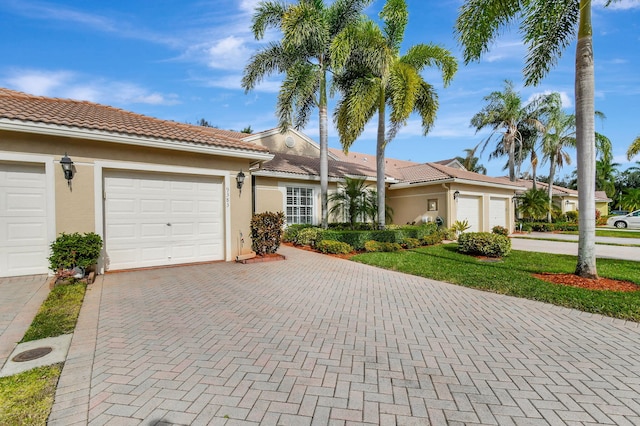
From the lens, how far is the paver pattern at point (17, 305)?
3.84 m

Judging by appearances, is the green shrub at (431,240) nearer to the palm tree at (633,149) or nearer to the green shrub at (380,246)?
the green shrub at (380,246)

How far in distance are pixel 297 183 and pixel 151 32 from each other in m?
8.18

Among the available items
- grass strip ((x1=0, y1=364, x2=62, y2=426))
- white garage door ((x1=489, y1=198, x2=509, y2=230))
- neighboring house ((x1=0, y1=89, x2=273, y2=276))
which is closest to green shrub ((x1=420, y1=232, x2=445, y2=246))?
white garage door ((x1=489, y1=198, x2=509, y2=230))

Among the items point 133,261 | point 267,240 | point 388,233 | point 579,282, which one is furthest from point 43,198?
point 579,282

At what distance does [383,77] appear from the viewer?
38.1 feet

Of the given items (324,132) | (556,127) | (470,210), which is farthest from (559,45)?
(556,127)

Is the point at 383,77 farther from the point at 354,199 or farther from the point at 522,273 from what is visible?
the point at 522,273

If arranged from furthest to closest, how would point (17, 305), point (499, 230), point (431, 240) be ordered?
point (499, 230) < point (431, 240) < point (17, 305)

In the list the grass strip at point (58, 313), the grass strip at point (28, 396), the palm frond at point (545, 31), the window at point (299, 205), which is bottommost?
Result: the grass strip at point (28, 396)

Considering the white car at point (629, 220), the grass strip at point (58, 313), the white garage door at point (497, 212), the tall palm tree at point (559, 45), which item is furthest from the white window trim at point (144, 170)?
the white car at point (629, 220)

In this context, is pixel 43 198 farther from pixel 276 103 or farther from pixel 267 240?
pixel 276 103

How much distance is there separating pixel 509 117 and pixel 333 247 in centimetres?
2219

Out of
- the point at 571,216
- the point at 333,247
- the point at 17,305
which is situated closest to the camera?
the point at 17,305

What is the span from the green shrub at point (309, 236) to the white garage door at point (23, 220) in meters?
8.34
